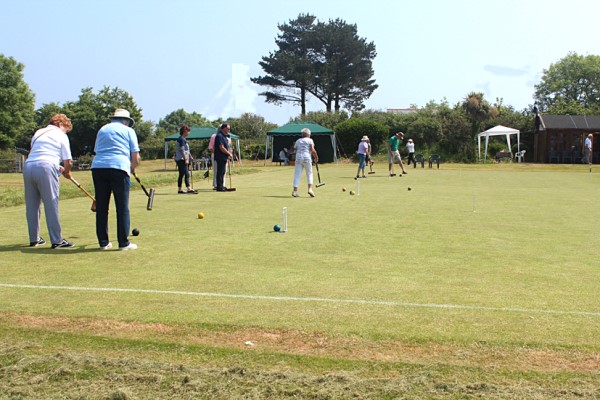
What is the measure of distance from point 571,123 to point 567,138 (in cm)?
141

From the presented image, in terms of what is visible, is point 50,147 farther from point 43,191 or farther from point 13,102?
point 13,102

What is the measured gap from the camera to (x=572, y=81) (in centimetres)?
9262

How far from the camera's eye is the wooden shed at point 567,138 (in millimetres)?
49125

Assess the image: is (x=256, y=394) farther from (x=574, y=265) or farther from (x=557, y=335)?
(x=574, y=265)

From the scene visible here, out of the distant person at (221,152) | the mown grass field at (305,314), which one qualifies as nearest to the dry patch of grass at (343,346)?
the mown grass field at (305,314)

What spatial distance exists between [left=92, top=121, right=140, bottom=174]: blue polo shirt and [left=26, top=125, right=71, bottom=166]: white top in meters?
0.54

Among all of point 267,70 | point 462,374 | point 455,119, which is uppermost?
point 267,70

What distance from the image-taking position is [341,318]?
18.0ft

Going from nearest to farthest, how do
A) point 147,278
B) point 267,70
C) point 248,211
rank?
point 147,278
point 248,211
point 267,70

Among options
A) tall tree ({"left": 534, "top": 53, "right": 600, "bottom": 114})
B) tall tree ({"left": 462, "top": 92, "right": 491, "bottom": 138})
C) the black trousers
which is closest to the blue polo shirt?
the black trousers

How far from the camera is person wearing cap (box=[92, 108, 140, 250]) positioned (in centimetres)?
880

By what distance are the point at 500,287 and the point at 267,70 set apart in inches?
2843

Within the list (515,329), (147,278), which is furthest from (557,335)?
(147,278)

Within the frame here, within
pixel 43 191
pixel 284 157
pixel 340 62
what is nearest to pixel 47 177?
pixel 43 191
